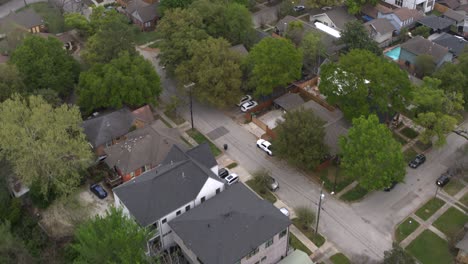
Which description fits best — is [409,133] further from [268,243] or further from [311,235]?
[268,243]

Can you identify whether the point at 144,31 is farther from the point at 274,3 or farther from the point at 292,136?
the point at 292,136

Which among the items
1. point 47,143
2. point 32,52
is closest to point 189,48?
point 32,52

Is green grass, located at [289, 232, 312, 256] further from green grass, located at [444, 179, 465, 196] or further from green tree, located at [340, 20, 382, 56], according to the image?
green tree, located at [340, 20, 382, 56]

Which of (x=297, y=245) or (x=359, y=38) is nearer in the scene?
(x=297, y=245)

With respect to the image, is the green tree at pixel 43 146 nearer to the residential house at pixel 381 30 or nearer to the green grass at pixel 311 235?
the green grass at pixel 311 235

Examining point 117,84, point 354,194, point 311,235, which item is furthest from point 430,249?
point 117,84

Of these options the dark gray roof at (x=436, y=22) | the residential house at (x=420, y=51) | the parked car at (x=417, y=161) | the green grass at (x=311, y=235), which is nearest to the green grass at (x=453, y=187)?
the parked car at (x=417, y=161)

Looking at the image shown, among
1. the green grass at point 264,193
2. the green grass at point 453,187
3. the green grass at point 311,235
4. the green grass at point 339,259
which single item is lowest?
the green grass at point 453,187
